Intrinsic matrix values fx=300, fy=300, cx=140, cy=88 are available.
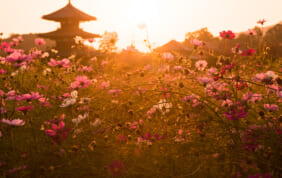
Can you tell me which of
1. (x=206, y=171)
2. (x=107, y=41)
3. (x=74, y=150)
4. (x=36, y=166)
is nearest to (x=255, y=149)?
(x=206, y=171)

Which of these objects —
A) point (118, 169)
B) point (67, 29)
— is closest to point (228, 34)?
point (118, 169)

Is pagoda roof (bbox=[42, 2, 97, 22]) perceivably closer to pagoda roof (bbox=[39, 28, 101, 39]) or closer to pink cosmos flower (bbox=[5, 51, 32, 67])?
pagoda roof (bbox=[39, 28, 101, 39])

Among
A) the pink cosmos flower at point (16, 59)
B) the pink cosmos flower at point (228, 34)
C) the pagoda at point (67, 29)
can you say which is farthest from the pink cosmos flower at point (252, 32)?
the pagoda at point (67, 29)

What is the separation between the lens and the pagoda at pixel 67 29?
19.3m

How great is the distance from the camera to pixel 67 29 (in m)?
20.4

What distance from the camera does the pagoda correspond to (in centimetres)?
1928

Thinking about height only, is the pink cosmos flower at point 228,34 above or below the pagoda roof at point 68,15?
below

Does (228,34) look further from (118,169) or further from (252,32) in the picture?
(118,169)

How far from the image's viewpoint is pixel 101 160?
182 centimetres

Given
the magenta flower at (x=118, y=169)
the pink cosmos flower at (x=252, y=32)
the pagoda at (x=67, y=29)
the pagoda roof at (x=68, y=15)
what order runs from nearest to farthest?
the magenta flower at (x=118, y=169)
the pink cosmos flower at (x=252, y=32)
the pagoda at (x=67, y=29)
the pagoda roof at (x=68, y=15)

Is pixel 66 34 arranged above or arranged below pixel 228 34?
above

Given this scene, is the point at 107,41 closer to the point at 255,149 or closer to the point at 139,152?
the point at 139,152

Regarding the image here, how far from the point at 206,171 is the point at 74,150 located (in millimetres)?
750

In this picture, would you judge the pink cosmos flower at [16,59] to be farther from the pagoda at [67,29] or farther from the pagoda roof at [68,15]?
the pagoda roof at [68,15]
